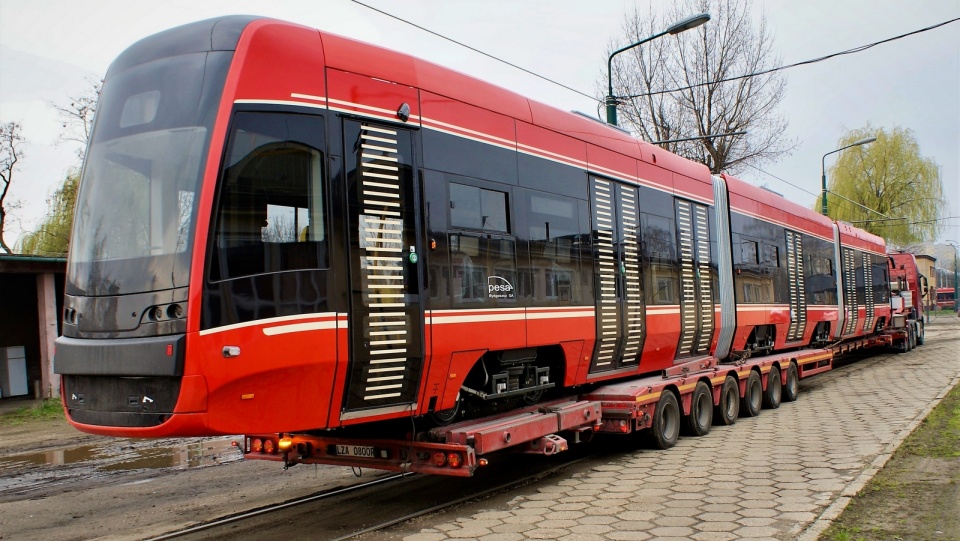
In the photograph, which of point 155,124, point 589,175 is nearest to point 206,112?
point 155,124

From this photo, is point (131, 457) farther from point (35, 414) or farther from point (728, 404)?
point (728, 404)

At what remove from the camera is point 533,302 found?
307 inches

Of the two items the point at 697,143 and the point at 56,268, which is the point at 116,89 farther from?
the point at 697,143

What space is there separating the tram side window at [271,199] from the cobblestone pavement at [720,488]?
2.59 meters

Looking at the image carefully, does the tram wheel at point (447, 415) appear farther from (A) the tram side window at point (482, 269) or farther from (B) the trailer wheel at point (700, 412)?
(B) the trailer wheel at point (700, 412)

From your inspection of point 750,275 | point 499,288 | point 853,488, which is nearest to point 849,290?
point 750,275

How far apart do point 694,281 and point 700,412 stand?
189cm

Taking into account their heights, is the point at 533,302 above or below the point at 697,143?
below

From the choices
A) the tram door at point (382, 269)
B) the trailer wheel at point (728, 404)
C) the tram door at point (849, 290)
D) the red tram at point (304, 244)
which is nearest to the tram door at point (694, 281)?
the trailer wheel at point (728, 404)

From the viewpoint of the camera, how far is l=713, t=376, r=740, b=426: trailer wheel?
39.4 ft

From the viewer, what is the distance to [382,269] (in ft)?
20.1

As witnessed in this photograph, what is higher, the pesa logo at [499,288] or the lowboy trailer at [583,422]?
the pesa logo at [499,288]

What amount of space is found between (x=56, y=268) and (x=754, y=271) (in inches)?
562

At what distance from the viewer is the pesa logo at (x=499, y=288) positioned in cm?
722
